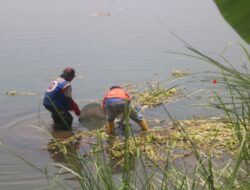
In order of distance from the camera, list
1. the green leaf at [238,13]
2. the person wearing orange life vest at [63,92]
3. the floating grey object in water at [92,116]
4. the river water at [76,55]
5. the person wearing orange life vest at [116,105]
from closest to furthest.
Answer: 1. the green leaf at [238,13]
2. the person wearing orange life vest at [116,105]
3. the river water at [76,55]
4. the person wearing orange life vest at [63,92]
5. the floating grey object in water at [92,116]

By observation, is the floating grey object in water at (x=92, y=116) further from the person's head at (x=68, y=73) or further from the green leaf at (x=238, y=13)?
the green leaf at (x=238, y=13)

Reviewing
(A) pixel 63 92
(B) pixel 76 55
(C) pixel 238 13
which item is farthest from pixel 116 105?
(B) pixel 76 55

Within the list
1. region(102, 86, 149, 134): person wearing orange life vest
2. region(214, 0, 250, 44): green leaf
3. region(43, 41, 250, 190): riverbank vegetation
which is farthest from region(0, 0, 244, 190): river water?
region(214, 0, 250, 44): green leaf

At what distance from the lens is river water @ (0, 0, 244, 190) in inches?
381

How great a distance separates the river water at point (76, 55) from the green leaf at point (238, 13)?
2.63 metres

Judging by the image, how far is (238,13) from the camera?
2.83 metres

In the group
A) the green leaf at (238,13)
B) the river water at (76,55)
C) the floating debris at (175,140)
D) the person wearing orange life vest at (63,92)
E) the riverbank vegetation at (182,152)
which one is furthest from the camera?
the person wearing orange life vest at (63,92)

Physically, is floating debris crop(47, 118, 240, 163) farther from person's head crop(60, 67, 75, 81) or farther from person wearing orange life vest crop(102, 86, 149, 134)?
person's head crop(60, 67, 75, 81)

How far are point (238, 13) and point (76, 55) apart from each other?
16.3 metres

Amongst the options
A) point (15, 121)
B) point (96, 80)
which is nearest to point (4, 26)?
point (96, 80)

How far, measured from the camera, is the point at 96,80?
15.2 meters

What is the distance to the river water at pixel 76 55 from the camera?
9.68 m

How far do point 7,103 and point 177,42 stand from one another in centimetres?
922

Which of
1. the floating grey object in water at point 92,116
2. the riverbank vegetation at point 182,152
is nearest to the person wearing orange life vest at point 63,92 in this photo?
the floating grey object in water at point 92,116
